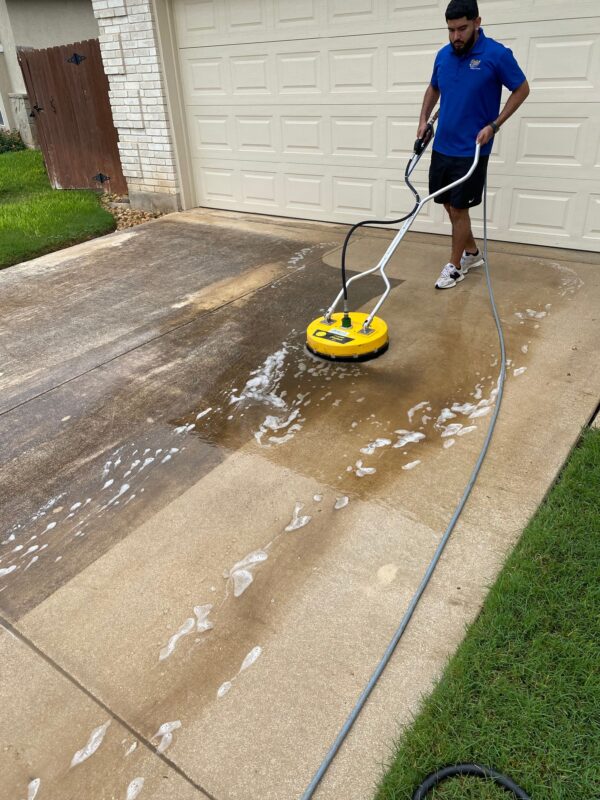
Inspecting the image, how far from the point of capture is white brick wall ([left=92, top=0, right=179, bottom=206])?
6.74 metres

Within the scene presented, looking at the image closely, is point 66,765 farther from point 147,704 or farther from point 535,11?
point 535,11

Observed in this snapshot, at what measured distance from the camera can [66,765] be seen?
1755 mm

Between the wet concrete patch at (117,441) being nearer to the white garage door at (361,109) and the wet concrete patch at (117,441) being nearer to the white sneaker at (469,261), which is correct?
the white sneaker at (469,261)

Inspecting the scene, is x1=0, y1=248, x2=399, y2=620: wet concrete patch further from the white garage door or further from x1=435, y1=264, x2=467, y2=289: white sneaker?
the white garage door

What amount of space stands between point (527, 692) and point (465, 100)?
11.5 feet

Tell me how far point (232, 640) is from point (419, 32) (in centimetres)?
514

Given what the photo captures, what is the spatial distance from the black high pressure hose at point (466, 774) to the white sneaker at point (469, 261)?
12.5 ft

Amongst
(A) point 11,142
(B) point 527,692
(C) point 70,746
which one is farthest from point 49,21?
(B) point 527,692

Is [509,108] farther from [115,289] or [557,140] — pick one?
[115,289]

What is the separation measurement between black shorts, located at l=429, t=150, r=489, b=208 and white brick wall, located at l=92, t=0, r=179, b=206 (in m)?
4.00

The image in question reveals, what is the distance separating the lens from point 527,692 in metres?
1.78

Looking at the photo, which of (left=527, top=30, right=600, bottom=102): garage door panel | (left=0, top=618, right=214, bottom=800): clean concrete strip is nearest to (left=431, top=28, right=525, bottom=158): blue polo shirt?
(left=527, top=30, right=600, bottom=102): garage door panel

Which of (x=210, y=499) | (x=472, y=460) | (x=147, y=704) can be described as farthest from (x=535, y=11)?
(x=147, y=704)

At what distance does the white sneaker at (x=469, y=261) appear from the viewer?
4844mm
